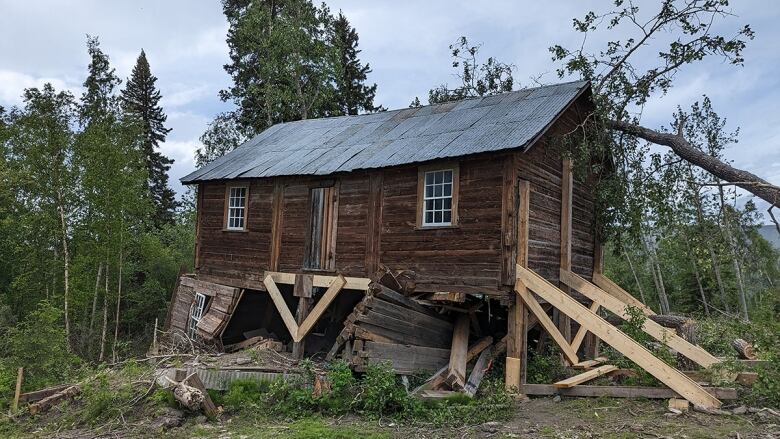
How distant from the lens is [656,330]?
11.5 m

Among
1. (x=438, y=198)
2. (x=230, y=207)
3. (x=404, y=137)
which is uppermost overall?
(x=404, y=137)

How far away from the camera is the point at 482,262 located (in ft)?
39.2

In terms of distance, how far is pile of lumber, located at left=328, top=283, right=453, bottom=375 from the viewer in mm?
11047

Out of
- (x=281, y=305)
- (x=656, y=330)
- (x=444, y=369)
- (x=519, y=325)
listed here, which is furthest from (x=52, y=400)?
(x=656, y=330)

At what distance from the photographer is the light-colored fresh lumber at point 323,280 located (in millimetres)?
13664

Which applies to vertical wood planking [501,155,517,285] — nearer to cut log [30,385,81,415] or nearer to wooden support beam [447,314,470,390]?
wooden support beam [447,314,470,390]

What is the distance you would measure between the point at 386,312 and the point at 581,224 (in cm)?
661

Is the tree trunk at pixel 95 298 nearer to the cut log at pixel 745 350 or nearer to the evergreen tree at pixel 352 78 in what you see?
the evergreen tree at pixel 352 78

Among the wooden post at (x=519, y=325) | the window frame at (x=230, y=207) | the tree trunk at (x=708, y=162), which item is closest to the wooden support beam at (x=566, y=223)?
the tree trunk at (x=708, y=162)

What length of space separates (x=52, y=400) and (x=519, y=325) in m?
9.88

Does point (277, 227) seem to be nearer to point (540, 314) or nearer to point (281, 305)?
point (281, 305)

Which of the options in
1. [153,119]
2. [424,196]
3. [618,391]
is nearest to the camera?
[618,391]

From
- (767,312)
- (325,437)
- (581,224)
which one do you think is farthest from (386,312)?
(767,312)

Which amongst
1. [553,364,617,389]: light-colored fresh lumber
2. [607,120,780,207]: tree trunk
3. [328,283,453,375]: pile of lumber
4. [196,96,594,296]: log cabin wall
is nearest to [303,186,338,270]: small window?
[196,96,594,296]: log cabin wall
